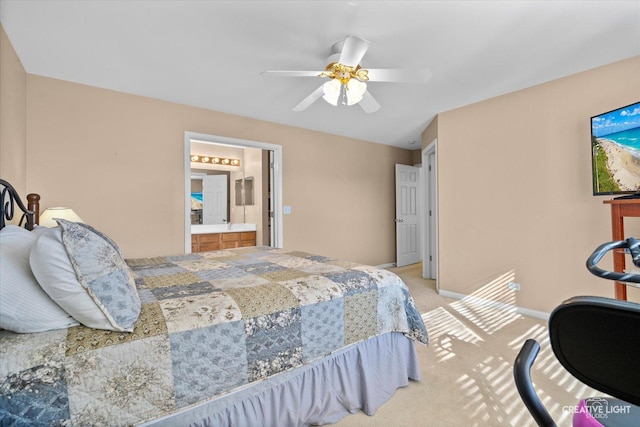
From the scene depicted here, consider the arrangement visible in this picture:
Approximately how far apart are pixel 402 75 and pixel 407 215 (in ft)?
12.9

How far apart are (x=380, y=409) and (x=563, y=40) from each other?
2978mm

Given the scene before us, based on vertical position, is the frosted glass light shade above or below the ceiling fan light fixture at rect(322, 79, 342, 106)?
below

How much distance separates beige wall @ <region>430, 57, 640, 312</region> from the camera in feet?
8.84

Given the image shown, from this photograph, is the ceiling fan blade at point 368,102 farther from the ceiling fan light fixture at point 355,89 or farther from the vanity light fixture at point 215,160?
the vanity light fixture at point 215,160

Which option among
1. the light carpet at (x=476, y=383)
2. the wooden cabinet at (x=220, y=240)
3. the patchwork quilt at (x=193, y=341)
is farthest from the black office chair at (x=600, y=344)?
the wooden cabinet at (x=220, y=240)

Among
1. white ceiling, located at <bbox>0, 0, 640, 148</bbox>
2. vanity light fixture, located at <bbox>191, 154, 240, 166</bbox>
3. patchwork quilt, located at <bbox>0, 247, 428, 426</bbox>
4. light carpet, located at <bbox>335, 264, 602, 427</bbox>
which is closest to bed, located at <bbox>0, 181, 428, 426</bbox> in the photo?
patchwork quilt, located at <bbox>0, 247, 428, 426</bbox>

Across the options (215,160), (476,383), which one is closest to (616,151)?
(476,383)

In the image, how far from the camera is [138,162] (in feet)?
10.2

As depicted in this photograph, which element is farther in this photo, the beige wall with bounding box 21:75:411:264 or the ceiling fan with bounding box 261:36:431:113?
the beige wall with bounding box 21:75:411:264

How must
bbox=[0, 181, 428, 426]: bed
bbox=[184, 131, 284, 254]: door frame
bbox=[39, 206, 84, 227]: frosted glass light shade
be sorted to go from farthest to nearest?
bbox=[184, 131, 284, 254]: door frame < bbox=[39, 206, 84, 227]: frosted glass light shade < bbox=[0, 181, 428, 426]: bed

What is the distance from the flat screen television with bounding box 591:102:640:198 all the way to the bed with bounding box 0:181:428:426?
1997 mm

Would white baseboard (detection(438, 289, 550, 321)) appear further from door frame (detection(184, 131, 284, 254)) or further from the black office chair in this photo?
the black office chair

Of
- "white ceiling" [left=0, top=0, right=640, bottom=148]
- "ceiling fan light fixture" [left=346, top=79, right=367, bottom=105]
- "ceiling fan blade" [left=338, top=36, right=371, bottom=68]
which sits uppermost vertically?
"white ceiling" [left=0, top=0, right=640, bottom=148]

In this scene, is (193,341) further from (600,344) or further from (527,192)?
(527,192)
